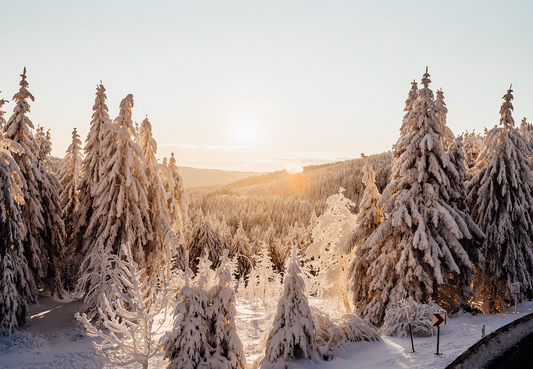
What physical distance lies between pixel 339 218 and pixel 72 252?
16.8 m

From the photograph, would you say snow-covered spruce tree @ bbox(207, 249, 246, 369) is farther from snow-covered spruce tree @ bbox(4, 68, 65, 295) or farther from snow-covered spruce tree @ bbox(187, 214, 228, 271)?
snow-covered spruce tree @ bbox(187, 214, 228, 271)

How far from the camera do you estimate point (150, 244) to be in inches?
854

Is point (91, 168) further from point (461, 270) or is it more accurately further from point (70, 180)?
point (461, 270)

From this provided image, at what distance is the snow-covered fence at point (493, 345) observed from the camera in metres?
11.0

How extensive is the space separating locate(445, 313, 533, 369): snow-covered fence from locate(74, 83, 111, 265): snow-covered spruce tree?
1837 cm

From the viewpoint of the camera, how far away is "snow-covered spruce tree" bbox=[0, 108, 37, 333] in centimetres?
1666

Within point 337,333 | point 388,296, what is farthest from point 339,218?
point 337,333

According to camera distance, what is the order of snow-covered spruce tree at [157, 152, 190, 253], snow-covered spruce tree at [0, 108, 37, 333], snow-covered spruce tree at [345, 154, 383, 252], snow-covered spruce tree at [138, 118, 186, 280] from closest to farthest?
snow-covered spruce tree at [0, 108, 37, 333]
snow-covered spruce tree at [345, 154, 383, 252]
snow-covered spruce tree at [138, 118, 186, 280]
snow-covered spruce tree at [157, 152, 190, 253]

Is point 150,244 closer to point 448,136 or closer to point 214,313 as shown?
point 214,313

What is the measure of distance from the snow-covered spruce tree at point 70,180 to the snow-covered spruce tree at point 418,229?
1971 cm

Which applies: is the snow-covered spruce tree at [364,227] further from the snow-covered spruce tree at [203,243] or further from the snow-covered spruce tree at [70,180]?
the snow-covered spruce tree at [203,243]

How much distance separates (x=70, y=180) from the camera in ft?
93.7

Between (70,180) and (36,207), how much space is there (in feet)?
27.9

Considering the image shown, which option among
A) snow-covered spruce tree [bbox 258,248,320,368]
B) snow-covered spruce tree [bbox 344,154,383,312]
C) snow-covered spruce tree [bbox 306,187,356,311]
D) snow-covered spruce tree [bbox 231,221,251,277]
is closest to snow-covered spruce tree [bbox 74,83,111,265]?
snow-covered spruce tree [bbox 258,248,320,368]
